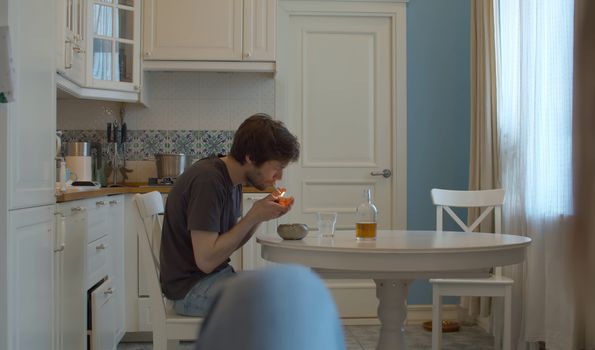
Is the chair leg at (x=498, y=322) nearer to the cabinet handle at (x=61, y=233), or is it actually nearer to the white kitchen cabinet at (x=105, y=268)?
the white kitchen cabinet at (x=105, y=268)

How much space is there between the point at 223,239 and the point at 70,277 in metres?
0.84

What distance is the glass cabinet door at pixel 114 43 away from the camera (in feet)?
12.8

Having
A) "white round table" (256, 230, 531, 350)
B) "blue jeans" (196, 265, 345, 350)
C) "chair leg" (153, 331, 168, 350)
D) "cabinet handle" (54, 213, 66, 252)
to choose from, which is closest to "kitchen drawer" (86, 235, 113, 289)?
"cabinet handle" (54, 213, 66, 252)

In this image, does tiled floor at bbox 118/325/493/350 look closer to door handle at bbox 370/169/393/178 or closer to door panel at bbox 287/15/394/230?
door panel at bbox 287/15/394/230

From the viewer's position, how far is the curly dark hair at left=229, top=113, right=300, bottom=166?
85.7 inches

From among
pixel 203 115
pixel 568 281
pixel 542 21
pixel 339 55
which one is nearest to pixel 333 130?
pixel 339 55

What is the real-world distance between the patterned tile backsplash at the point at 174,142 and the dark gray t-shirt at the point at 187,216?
7.46 feet

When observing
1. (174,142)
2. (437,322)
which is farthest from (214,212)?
(174,142)

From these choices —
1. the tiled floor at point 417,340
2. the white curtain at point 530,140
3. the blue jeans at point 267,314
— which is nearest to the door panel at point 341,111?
the tiled floor at point 417,340

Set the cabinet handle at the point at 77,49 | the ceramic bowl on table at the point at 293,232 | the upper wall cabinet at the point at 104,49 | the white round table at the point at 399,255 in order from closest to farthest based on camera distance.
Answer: the white round table at the point at 399,255 < the ceramic bowl on table at the point at 293,232 < the cabinet handle at the point at 77,49 < the upper wall cabinet at the point at 104,49

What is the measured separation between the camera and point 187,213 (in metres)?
2.15

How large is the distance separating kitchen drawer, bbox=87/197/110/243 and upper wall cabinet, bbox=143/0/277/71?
1230 millimetres

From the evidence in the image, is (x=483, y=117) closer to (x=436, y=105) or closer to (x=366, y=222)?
(x=436, y=105)

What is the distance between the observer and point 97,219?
3123 mm
